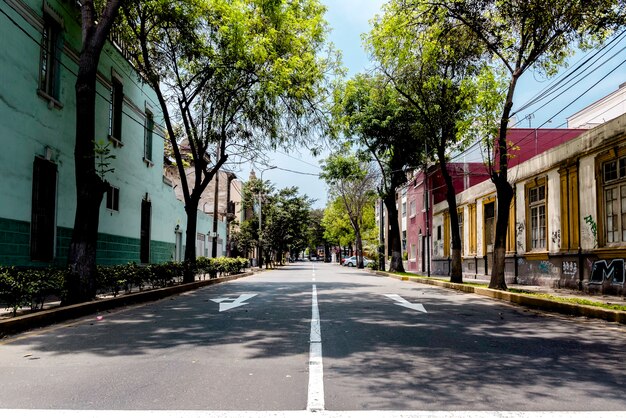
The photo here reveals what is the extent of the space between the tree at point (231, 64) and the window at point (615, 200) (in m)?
9.87

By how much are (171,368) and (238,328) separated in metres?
2.94

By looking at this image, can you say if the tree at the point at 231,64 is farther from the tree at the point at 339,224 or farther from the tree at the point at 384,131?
the tree at the point at 339,224

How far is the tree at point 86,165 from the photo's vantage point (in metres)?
11.3

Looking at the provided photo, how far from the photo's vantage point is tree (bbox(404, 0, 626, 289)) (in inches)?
527

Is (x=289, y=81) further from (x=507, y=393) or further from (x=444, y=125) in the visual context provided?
(x=507, y=393)

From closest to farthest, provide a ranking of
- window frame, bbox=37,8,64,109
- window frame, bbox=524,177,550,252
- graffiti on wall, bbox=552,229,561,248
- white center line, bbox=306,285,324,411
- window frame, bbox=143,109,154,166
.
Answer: white center line, bbox=306,285,324,411
window frame, bbox=37,8,64,109
graffiti on wall, bbox=552,229,561,248
window frame, bbox=524,177,550,252
window frame, bbox=143,109,154,166

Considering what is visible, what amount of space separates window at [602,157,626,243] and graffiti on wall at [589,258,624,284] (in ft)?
2.02

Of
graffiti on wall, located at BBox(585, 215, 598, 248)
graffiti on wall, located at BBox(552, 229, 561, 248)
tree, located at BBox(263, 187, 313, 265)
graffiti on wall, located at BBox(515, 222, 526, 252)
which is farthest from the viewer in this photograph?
tree, located at BBox(263, 187, 313, 265)

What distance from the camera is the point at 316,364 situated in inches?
230

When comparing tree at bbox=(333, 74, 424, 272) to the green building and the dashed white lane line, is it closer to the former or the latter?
the green building


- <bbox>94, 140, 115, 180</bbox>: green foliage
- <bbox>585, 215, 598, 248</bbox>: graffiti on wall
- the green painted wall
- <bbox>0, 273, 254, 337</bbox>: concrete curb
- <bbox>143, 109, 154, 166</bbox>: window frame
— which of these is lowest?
<bbox>0, 273, 254, 337</bbox>: concrete curb

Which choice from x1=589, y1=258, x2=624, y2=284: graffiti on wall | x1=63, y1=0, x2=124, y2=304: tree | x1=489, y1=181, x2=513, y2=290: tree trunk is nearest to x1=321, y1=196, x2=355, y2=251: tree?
x1=489, y1=181, x2=513, y2=290: tree trunk

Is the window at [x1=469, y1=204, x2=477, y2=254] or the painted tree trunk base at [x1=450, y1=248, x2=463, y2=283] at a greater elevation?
the window at [x1=469, y1=204, x2=477, y2=254]

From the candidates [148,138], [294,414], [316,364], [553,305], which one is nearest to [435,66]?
[553,305]
